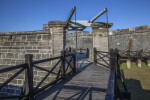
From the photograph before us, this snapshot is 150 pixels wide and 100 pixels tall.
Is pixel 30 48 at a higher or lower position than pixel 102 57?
higher

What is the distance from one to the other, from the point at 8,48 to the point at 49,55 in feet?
7.69

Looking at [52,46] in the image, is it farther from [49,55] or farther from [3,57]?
[3,57]

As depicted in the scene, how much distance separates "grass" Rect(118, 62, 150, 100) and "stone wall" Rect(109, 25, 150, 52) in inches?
121

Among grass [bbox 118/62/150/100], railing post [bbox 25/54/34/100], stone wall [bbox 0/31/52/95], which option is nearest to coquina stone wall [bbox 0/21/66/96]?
stone wall [bbox 0/31/52/95]

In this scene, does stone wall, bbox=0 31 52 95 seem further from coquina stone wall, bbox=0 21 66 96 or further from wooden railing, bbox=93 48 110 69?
wooden railing, bbox=93 48 110 69

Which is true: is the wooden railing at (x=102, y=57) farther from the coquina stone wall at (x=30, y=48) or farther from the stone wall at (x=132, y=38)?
the stone wall at (x=132, y=38)

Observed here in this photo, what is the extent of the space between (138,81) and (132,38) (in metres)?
7.80

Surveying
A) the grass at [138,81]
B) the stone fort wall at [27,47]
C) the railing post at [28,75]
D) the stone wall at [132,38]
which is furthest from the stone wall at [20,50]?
the stone wall at [132,38]

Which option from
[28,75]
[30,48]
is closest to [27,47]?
[30,48]

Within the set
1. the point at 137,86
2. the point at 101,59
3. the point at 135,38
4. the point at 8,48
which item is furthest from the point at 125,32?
the point at 8,48

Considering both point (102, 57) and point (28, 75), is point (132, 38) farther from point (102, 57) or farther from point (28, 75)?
point (28, 75)

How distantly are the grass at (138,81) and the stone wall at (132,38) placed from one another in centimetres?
307

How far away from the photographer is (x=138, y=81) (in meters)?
9.75

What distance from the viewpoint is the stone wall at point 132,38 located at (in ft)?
47.3
